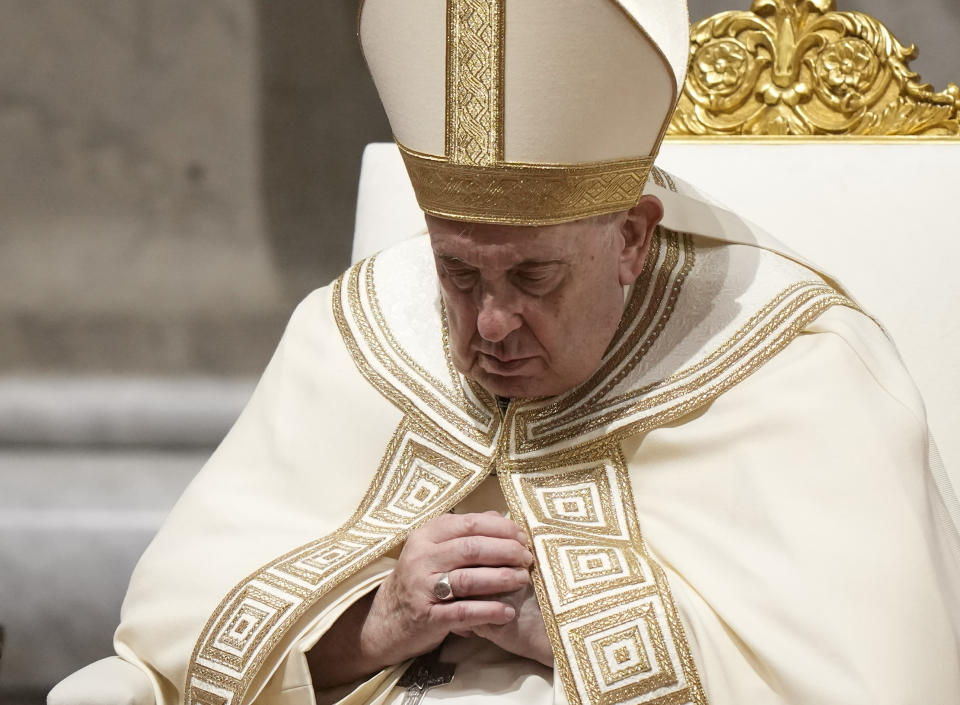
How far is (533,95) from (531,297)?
0.97 feet

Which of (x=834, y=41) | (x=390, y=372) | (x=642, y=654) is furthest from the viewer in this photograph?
(x=834, y=41)

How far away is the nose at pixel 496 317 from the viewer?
6.20 ft

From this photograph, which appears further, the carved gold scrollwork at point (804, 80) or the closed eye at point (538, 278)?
the carved gold scrollwork at point (804, 80)

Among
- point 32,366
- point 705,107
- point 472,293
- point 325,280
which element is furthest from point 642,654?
point 32,366

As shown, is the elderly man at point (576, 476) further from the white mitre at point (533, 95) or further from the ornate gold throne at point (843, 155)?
the ornate gold throne at point (843, 155)

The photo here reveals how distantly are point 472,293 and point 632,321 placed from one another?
340mm

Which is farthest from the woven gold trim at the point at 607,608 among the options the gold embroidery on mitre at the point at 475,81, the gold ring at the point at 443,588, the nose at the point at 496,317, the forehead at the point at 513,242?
the gold embroidery on mitre at the point at 475,81

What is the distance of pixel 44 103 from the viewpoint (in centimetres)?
368

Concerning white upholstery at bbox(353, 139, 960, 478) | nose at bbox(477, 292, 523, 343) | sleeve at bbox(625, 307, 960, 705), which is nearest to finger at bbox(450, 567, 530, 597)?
sleeve at bbox(625, 307, 960, 705)

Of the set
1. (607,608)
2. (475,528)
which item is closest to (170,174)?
(475,528)

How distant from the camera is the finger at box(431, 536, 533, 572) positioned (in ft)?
6.12

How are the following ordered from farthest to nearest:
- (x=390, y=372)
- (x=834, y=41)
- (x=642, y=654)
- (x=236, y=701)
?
(x=834, y=41), (x=390, y=372), (x=236, y=701), (x=642, y=654)

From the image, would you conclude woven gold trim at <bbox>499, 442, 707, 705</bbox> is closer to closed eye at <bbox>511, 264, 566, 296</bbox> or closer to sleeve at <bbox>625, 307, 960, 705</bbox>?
sleeve at <bbox>625, 307, 960, 705</bbox>

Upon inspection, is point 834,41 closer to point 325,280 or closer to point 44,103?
point 325,280
